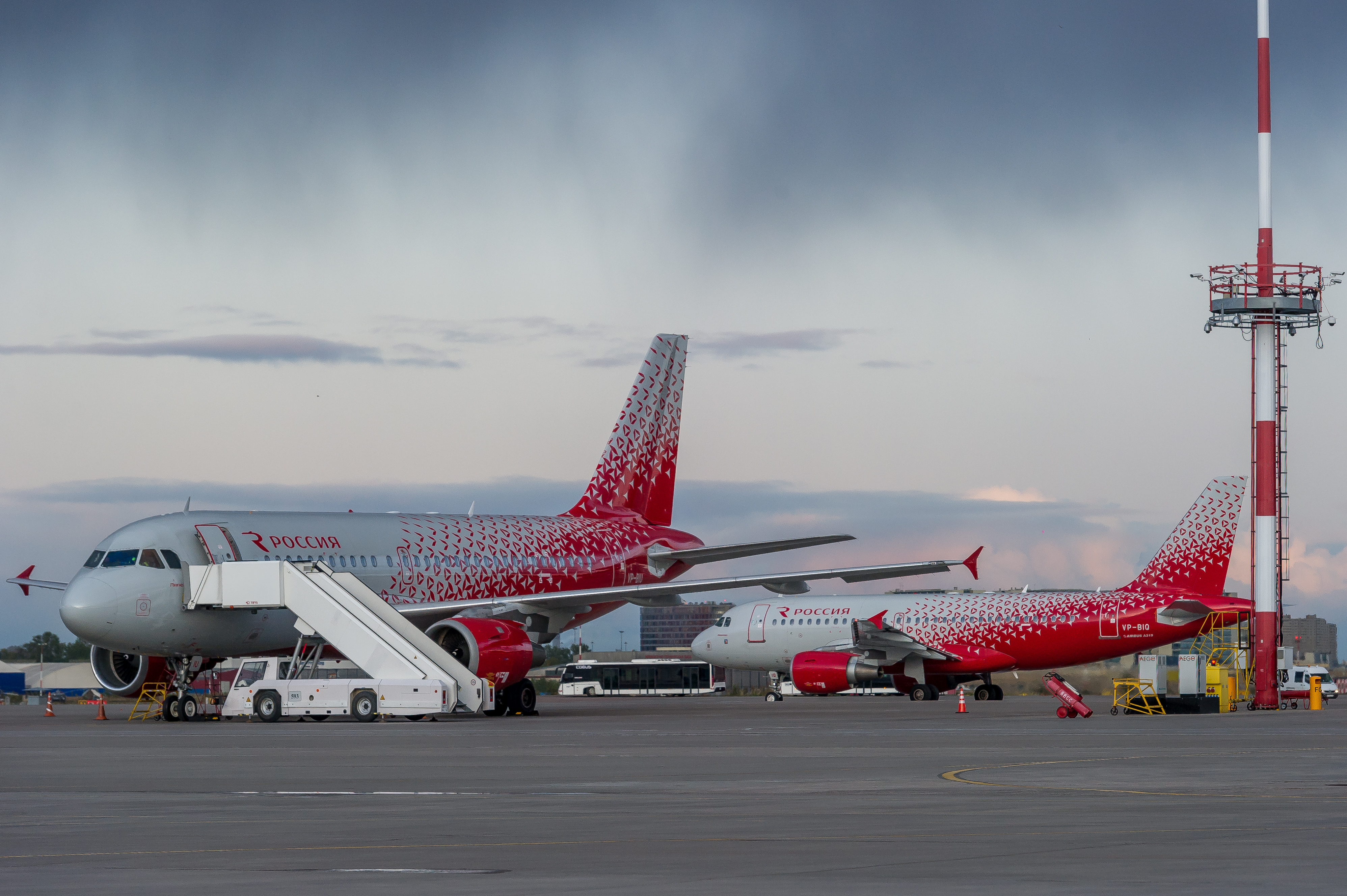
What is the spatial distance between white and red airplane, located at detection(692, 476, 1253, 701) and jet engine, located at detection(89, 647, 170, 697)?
20.9 metres

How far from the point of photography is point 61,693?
101 metres

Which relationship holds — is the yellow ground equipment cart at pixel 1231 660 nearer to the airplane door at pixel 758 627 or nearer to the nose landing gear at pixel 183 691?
the airplane door at pixel 758 627

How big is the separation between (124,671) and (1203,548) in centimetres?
3071

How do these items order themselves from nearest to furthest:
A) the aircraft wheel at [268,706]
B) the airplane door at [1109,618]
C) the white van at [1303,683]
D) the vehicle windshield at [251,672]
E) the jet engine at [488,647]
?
the aircraft wheel at [268,706] → the vehicle windshield at [251,672] → the jet engine at [488,647] → the white van at [1303,683] → the airplane door at [1109,618]

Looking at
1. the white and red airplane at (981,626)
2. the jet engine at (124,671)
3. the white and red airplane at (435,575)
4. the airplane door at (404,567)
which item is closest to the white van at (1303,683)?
the white and red airplane at (981,626)

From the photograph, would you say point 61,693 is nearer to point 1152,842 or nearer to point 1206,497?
point 1206,497

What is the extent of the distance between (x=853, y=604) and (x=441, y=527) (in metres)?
22.3

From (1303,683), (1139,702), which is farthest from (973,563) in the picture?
(1303,683)

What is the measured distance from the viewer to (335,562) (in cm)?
4128

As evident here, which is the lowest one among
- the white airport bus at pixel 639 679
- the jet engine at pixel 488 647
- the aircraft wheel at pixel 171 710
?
the white airport bus at pixel 639 679

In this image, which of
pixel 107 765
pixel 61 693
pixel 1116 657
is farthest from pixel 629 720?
pixel 61 693

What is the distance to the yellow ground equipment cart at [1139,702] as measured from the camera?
44.2m

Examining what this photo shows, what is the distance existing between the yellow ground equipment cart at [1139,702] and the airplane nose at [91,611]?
22849mm

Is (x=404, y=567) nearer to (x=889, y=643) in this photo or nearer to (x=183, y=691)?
(x=183, y=691)
